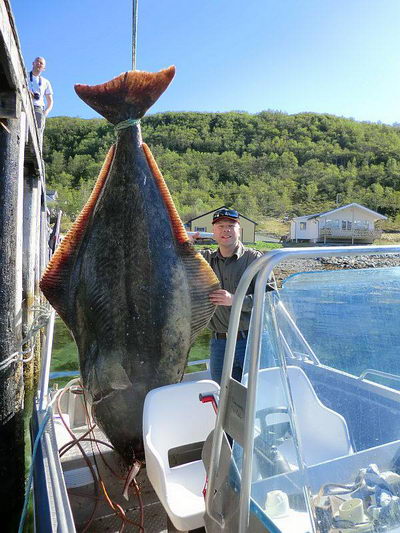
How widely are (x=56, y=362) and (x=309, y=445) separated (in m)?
10.3

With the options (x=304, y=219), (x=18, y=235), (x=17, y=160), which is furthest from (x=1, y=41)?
(x=304, y=219)

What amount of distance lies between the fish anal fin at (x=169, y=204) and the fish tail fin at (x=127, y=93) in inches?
10.4

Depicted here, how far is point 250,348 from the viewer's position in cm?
150

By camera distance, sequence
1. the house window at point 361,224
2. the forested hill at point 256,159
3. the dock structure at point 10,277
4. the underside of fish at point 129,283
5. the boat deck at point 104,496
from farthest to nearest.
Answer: the forested hill at point 256,159, the house window at point 361,224, the dock structure at point 10,277, the boat deck at point 104,496, the underside of fish at point 129,283

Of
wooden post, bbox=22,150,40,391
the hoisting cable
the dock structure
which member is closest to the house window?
wooden post, bbox=22,150,40,391

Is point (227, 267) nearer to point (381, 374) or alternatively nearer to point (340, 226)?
point (381, 374)

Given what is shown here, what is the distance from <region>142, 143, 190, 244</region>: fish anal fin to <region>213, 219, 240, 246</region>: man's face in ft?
2.16

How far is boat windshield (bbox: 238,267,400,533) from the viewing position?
1530 millimetres

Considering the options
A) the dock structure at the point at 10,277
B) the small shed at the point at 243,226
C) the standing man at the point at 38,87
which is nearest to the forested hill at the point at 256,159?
the small shed at the point at 243,226

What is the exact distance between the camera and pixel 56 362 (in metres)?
11.0

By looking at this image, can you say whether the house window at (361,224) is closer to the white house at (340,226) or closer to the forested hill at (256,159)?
the white house at (340,226)

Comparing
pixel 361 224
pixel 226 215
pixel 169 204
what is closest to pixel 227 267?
pixel 226 215

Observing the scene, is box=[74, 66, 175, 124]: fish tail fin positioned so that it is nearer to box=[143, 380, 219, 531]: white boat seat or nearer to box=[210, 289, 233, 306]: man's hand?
box=[210, 289, 233, 306]: man's hand

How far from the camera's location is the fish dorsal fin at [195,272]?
2.86 meters
